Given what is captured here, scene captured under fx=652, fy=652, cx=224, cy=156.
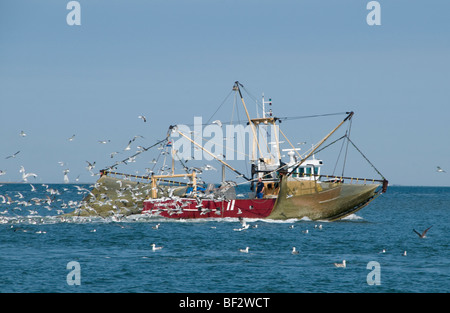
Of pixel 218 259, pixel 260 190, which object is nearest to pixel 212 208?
pixel 260 190

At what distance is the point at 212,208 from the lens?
216 feet

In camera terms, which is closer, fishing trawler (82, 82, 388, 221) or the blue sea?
the blue sea

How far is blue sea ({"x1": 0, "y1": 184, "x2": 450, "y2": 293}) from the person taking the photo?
102 feet

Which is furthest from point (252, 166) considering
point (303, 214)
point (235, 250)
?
point (235, 250)

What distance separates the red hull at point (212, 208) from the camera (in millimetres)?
63781

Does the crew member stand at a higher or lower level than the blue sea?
higher

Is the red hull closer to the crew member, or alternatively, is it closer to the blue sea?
the blue sea

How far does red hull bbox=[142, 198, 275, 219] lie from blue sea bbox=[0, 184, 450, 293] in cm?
340

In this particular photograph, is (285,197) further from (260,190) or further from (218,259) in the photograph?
(218,259)

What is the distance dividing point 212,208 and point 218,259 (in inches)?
1063

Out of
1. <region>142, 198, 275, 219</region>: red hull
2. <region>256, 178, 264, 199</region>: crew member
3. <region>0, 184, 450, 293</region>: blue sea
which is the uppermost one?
<region>256, 178, 264, 199</region>: crew member

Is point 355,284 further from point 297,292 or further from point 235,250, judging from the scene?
point 235,250

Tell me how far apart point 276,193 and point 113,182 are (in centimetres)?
1917
